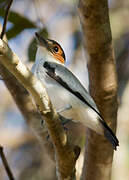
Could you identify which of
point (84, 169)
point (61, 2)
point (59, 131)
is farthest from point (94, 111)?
point (61, 2)

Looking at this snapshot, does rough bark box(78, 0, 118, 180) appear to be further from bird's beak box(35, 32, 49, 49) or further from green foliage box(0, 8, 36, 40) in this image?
bird's beak box(35, 32, 49, 49)

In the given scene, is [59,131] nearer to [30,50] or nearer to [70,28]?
[30,50]

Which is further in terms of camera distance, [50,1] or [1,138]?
[50,1]

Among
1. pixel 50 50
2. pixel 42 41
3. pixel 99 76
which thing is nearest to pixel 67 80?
pixel 99 76

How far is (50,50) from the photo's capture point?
3.80 metres

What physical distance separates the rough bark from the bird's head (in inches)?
38.9

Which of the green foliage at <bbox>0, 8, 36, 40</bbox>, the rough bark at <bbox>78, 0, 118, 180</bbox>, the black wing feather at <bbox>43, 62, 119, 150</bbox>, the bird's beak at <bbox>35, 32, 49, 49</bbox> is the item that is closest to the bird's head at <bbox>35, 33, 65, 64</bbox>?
the bird's beak at <bbox>35, 32, 49, 49</bbox>

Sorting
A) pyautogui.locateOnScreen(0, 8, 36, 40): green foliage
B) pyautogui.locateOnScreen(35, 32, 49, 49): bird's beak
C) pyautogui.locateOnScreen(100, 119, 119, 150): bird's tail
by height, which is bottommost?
pyautogui.locateOnScreen(100, 119, 119, 150): bird's tail

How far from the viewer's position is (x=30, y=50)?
332cm

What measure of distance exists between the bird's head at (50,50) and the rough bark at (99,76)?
0.99 m

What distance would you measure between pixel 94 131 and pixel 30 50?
100 centimetres

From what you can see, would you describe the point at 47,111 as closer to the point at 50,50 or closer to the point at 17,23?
the point at 17,23

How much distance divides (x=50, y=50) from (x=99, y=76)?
4.25 feet

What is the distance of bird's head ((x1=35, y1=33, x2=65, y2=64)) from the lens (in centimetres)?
361
